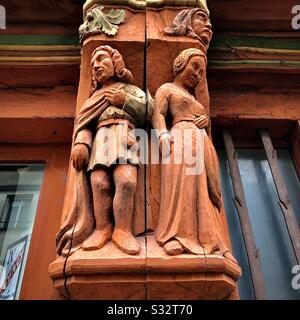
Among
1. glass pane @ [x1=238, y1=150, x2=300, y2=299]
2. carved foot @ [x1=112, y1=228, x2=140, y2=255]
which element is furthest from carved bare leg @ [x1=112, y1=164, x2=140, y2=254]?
glass pane @ [x1=238, y1=150, x2=300, y2=299]

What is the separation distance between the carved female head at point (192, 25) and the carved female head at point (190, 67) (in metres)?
0.15

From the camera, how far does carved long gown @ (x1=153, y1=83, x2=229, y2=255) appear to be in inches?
58.1

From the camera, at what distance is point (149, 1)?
7.47 feet

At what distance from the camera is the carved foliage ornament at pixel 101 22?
209cm

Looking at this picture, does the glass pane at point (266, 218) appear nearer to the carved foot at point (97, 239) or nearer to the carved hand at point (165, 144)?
the carved hand at point (165, 144)

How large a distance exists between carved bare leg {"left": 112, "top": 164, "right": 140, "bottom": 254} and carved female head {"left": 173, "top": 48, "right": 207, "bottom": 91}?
69 cm

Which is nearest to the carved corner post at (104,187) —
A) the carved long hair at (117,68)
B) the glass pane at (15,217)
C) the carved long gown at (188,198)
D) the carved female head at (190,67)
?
the carved long hair at (117,68)

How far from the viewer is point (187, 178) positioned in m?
1.62

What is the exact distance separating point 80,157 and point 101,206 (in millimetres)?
251

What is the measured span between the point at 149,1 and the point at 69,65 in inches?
26.9

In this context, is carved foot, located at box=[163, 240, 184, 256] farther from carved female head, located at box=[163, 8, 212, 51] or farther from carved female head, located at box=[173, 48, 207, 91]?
carved female head, located at box=[163, 8, 212, 51]

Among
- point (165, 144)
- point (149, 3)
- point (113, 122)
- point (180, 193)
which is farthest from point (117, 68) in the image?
point (180, 193)

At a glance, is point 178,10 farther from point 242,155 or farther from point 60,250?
point 60,250

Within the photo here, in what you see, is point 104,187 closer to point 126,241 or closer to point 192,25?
point 126,241
